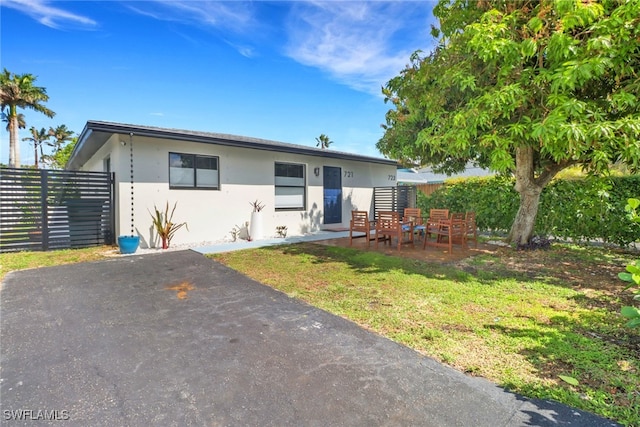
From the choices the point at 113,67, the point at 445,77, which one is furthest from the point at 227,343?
the point at 113,67

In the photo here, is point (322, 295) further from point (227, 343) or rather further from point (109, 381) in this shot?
point (109, 381)

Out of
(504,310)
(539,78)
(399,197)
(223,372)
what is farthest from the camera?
(399,197)

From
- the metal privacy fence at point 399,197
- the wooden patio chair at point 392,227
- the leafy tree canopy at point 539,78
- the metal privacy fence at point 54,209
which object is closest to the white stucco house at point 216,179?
the metal privacy fence at point 54,209

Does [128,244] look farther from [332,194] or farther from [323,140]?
[323,140]

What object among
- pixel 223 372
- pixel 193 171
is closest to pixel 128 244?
pixel 193 171

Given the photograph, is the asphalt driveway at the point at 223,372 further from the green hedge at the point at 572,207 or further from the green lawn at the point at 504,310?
the green hedge at the point at 572,207

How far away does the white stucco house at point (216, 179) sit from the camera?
754 cm

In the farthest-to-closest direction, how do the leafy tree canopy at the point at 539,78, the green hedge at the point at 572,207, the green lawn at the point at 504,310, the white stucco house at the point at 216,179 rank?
the white stucco house at the point at 216,179 < the green hedge at the point at 572,207 < the leafy tree canopy at the point at 539,78 < the green lawn at the point at 504,310

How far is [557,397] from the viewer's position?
2.05 metres

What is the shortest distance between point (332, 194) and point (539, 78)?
802 cm

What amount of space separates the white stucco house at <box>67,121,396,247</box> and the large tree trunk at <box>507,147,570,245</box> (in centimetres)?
590

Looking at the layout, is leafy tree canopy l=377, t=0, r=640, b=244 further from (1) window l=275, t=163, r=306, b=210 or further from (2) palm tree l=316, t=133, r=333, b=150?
(2) palm tree l=316, t=133, r=333, b=150

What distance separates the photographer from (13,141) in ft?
73.7

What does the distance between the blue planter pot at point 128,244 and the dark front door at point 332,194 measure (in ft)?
21.2
